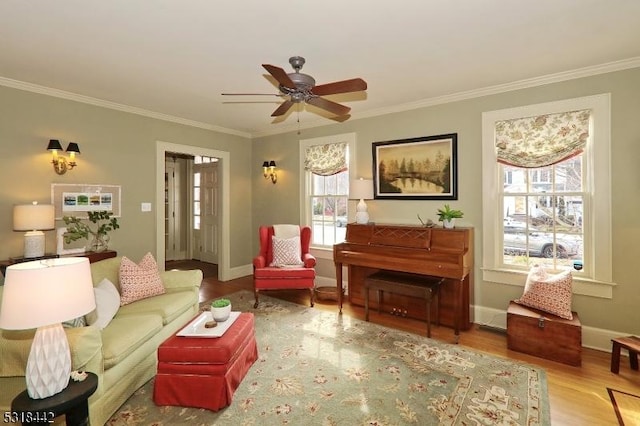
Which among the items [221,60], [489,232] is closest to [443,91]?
[489,232]

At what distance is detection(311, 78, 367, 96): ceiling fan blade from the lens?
2191 millimetres

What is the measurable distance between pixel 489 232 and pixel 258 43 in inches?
117

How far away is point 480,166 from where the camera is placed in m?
3.47

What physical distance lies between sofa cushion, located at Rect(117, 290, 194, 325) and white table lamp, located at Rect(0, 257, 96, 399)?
40.8 inches

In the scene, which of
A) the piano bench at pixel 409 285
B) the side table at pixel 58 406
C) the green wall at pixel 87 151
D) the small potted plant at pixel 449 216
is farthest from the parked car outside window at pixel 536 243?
the green wall at pixel 87 151

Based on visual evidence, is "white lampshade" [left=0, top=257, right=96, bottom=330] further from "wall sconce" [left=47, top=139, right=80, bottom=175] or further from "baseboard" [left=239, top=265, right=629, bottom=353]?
"baseboard" [left=239, top=265, right=629, bottom=353]

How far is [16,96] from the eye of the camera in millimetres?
3238

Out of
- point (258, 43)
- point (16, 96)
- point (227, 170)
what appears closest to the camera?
point (258, 43)

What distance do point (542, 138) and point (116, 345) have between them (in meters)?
4.01

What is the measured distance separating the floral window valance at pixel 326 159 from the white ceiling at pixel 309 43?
44.9 inches

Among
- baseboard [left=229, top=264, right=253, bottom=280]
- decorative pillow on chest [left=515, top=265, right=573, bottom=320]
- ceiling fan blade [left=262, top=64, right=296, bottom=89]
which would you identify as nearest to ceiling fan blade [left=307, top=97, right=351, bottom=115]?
ceiling fan blade [left=262, top=64, right=296, bottom=89]

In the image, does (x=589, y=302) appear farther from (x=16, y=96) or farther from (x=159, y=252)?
(x=16, y=96)

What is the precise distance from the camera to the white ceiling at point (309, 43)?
2.00 meters

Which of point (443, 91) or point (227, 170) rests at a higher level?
point (443, 91)
